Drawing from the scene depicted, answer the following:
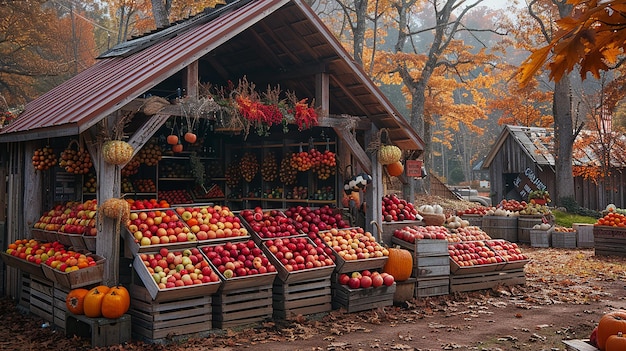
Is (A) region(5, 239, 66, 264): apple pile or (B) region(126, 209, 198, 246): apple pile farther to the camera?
(A) region(5, 239, 66, 264): apple pile

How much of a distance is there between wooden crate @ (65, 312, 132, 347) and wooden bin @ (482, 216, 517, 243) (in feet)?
47.1

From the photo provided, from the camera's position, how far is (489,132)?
5781 centimetres

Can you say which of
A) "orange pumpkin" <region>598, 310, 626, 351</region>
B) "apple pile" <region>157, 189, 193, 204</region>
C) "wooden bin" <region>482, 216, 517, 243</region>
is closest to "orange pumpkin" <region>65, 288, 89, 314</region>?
"apple pile" <region>157, 189, 193, 204</region>

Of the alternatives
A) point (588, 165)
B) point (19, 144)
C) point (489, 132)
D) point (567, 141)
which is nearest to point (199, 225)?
point (19, 144)

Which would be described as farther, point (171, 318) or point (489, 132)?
point (489, 132)

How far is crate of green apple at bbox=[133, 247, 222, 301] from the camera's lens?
750 centimetres

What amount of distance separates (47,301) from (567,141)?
68.4ft

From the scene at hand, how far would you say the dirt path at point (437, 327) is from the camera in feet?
24.4

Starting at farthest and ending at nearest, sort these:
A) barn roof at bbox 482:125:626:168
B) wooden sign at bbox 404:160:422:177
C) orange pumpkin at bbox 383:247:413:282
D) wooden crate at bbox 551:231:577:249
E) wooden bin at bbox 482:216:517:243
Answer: barn roof at bbox 482:125:626:168 < wooden bin at bbox 482:216:517:243 < wooden crate at bbox 551:231:577:249 < wooden sign at bbox 404:160:422:177 < orange pumpkin at bbox 383:247:413:282

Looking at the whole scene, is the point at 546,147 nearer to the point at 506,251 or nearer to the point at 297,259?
the point at 506,251

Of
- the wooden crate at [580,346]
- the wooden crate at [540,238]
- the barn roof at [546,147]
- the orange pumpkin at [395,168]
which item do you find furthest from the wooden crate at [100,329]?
the barn roof at [546,147]

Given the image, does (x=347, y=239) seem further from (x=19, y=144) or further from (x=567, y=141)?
(x=567, y=141)

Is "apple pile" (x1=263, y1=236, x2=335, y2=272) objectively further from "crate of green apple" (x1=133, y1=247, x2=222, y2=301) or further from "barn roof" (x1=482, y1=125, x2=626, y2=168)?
"barn roof" (x1=482, y1=125, x2=626, y2=168)

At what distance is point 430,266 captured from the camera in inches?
407
